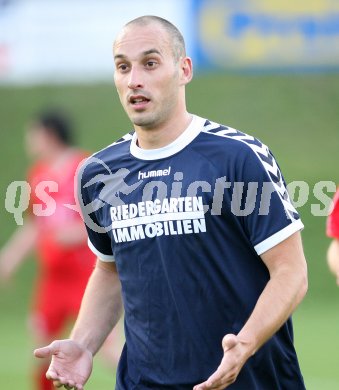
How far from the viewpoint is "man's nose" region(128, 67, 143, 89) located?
15.2 ft

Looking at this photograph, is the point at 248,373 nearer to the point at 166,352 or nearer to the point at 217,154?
the point at 166,352

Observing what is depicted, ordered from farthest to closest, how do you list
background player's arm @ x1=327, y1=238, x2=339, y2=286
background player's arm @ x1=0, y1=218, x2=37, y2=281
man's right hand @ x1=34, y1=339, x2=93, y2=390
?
background player's arm @ x1=0, y1=218, x2=37, y2=281, background player's arm @ x1=327, y1=238, x2=339, y2=286, man's right hand @ x1=34, y1=339, x2=93, y2=390

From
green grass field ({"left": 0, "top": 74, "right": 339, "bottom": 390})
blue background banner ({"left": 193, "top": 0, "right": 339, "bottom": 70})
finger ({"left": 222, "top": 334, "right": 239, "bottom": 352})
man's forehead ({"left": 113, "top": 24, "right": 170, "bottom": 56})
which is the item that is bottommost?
finger ({"left": 222, "top": 334, "right": 239, "bottom": 352})

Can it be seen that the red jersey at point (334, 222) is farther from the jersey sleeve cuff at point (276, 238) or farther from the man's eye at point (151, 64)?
the man's eye at point (151, 64)

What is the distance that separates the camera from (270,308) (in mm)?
4285

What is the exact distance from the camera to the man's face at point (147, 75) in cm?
464

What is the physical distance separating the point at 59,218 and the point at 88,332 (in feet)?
15.0

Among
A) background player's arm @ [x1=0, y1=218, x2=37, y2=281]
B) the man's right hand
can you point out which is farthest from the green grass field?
the man's right hand

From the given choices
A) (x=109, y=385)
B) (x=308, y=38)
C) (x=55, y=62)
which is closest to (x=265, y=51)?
(x=308, y=38)

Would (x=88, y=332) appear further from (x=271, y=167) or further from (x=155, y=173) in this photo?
(x=271, y=167)

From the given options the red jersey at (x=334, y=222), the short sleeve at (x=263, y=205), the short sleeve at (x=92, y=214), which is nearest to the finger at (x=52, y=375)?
the short sleeve at (x=92, y=214)

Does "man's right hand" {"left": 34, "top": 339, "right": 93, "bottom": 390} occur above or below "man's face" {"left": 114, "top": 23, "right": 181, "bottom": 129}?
below

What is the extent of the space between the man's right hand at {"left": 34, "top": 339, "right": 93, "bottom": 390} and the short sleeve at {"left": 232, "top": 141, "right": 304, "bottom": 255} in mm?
921

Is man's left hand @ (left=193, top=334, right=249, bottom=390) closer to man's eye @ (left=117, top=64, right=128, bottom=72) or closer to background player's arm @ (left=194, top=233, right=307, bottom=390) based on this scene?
background player's arm @ (left=194, top=233, right=307, bottom=390)
